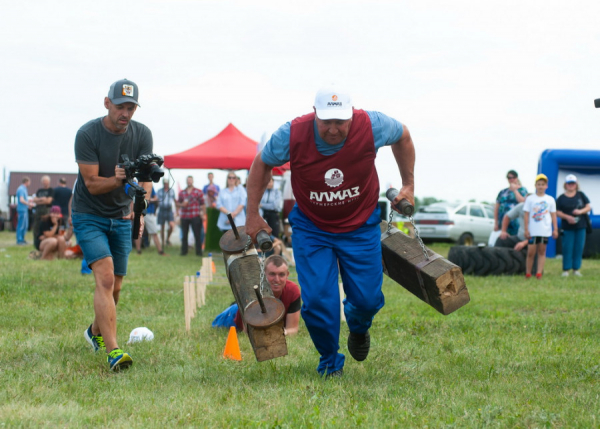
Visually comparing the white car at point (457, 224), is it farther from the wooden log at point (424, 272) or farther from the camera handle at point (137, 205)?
the camera handle at point (137, 205)

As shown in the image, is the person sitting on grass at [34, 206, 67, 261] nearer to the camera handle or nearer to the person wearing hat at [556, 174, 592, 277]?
the person wearing hat at [556, 174, 592, 277]

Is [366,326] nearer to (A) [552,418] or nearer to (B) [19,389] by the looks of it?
(A) [552,418]

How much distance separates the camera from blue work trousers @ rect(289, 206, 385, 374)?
16.1 ft

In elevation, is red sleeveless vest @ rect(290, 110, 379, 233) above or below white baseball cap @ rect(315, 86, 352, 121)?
below

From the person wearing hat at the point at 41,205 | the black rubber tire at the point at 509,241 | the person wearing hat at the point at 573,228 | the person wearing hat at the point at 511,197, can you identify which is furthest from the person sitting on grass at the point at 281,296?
the person wearing hat at the point at 41,205

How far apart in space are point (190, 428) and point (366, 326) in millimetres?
1915

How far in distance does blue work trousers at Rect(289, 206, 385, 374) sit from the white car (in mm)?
18134

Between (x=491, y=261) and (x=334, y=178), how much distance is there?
9.23 meters

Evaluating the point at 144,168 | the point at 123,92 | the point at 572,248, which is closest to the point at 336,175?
the point at 144,168

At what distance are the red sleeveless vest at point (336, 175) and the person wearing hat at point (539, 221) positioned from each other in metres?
8.62

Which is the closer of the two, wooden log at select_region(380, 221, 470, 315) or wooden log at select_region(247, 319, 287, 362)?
wooden log at select_region(247, 319, 287, 362)

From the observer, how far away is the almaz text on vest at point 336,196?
482 cm

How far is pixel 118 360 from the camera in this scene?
5078 millimetres

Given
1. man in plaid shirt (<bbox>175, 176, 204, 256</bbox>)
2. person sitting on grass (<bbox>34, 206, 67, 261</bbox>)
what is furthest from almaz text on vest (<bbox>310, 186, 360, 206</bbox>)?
man in plaid shirt (<bbox>175, 176, 204, 256</bbox>)
